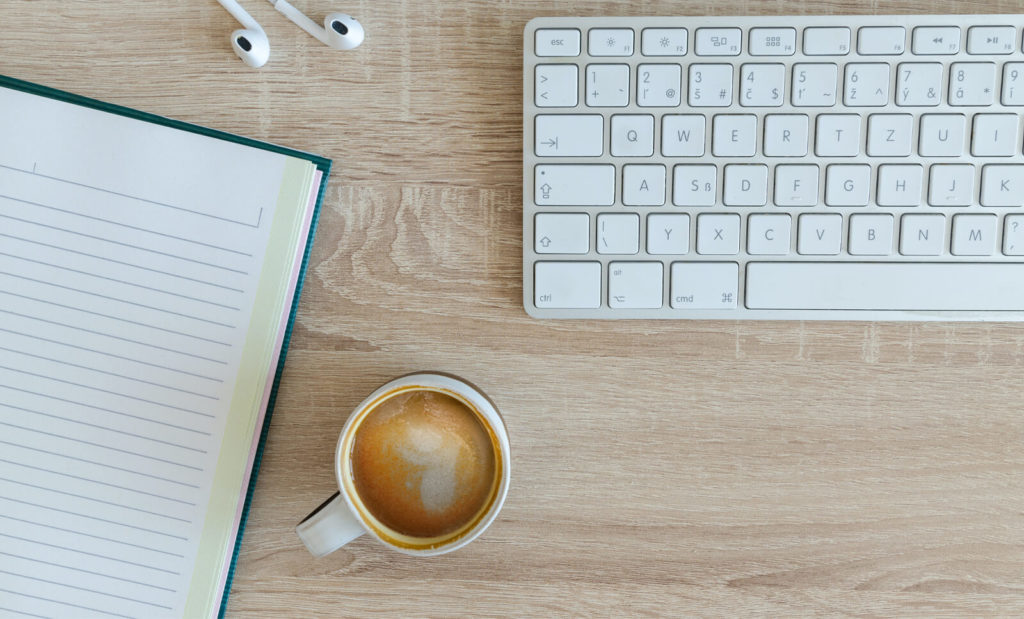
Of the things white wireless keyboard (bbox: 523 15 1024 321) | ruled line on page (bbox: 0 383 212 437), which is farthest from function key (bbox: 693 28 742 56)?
ruled line on page (bbox: 0 383 212 437)

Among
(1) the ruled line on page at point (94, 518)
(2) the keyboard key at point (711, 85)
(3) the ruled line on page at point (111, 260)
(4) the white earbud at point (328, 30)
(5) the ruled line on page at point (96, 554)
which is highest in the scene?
(4) the white earbud at point (328, 30)

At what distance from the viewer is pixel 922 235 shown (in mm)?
460

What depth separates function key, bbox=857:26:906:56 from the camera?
446 millimetres

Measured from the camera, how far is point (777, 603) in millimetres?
509

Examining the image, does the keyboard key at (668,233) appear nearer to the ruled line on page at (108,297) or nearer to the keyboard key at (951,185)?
the keyboard key at (951,185)

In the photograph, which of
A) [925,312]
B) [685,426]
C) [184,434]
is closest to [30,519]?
[184,434]

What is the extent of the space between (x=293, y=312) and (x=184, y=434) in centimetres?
12

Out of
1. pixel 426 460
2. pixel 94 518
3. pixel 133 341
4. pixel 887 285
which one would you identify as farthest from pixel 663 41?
pixel 94 518

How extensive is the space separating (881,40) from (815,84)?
51 millimetres

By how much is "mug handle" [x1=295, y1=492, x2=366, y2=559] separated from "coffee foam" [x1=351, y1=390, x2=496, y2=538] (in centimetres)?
2

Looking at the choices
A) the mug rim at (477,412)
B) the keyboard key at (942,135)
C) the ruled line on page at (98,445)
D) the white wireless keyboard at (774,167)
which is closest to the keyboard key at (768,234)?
the white wireless keyboard at (774,167)

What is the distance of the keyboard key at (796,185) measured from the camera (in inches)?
18.0

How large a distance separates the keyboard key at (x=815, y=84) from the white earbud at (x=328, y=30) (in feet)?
0.99

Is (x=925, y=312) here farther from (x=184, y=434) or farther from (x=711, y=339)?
(x=184, y=434)
